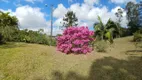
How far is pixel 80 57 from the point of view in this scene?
11242mm

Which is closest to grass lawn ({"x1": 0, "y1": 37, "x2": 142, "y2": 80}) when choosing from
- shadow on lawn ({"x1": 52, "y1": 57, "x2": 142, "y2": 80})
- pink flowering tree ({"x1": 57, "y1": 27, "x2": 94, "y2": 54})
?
shadow on lawn ({"x1": 52, "y1": 57, "x2": 142, "y2": 80})

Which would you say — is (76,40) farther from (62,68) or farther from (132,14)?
(132,14)

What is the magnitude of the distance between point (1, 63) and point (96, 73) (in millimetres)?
4980

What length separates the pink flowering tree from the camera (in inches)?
468

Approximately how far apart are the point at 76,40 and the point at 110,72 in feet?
11.8

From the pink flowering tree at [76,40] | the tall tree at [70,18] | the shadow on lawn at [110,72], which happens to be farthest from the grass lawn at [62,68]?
the tall tree at [70,18]

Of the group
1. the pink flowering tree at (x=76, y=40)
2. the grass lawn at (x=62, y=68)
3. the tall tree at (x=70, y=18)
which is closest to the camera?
the grass lawn at (x=62, y=68)

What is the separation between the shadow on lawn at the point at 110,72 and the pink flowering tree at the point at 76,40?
6.22ft

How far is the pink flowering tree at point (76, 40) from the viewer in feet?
39.0

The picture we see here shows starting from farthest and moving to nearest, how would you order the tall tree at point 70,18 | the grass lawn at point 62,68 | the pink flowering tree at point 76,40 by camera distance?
the tall tree at point 70,18, the pink flowering tree at point 76,40, the grass lawn at point 62,68

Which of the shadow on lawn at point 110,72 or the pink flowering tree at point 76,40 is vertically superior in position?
the pink flowering tree at point 76,40

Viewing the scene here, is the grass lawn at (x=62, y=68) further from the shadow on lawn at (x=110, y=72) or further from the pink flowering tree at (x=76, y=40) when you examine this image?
the pink flowering tree at (x=76, y=40)

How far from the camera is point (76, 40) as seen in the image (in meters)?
11.8

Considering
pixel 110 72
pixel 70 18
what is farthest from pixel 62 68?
pixel 70 18
